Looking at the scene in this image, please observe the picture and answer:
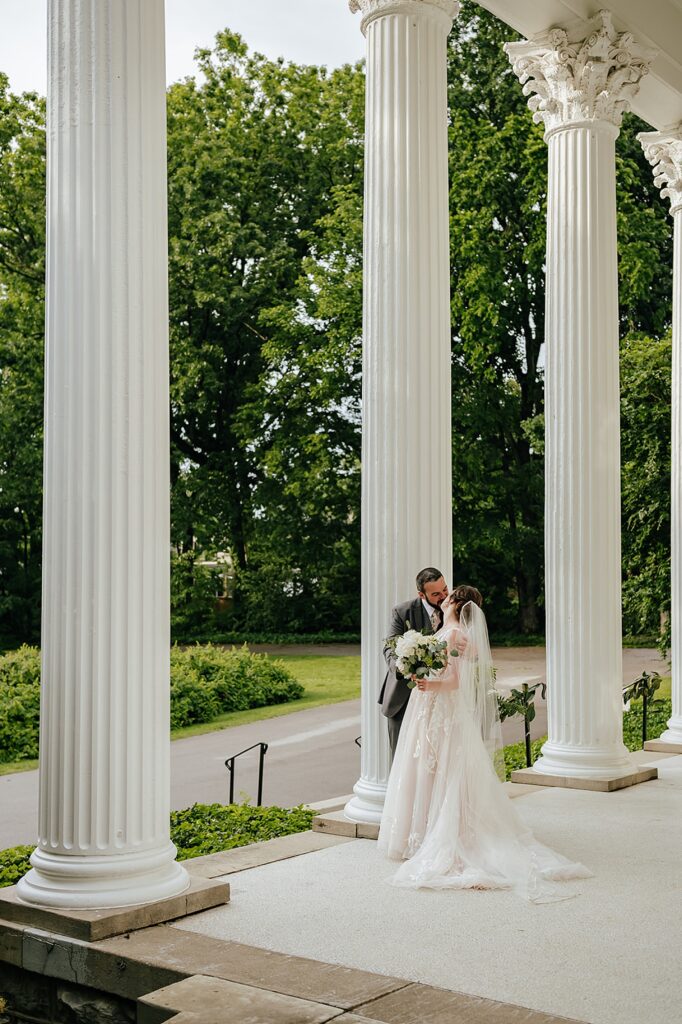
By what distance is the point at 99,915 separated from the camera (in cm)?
1187

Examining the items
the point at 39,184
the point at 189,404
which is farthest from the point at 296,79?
the point at 189,404

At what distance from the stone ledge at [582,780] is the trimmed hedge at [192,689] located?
22306 mm

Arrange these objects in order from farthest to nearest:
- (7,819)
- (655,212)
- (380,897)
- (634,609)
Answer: (655,212) → (634,609) → (7,819) → (380,897)

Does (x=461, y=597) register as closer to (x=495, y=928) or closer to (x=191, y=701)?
(x=495, y=928)

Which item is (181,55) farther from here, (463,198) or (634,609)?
(634,609)

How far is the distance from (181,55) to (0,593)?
41539mm

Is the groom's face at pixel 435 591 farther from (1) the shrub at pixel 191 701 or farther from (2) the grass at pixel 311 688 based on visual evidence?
(1) the shrub at pixel 191 701

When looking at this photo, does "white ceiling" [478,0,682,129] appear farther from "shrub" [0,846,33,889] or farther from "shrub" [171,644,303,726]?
"shrub" [171,644,303,726]

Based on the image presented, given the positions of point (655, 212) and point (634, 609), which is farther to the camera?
point (655, 212)

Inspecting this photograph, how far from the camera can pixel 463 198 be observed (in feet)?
213

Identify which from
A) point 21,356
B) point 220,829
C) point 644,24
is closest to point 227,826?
point 220,829

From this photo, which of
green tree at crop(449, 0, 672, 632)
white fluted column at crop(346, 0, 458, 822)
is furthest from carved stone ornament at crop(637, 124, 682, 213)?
green tree at crop(449, 0, 672, 632)

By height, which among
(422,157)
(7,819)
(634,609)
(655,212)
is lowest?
(7,819)

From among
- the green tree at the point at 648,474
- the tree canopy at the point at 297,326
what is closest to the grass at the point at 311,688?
the tree canopy at the point at 297,326
